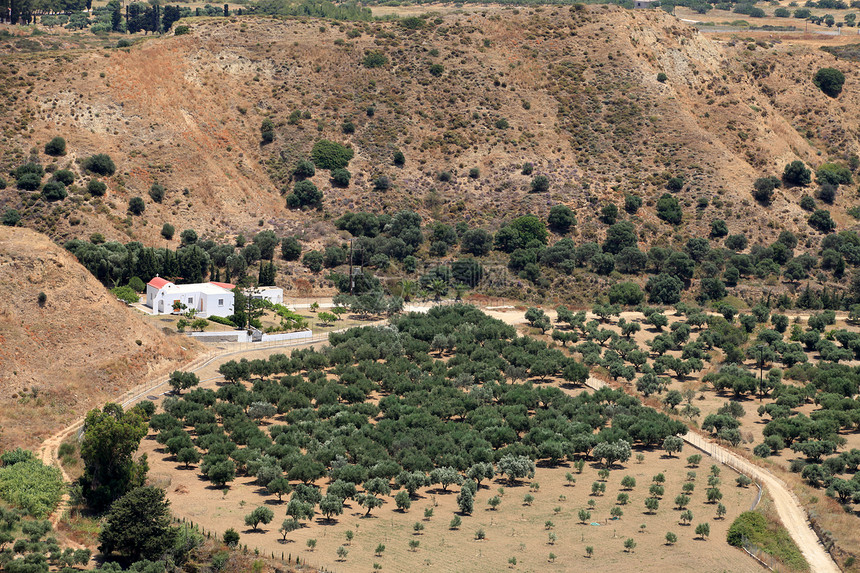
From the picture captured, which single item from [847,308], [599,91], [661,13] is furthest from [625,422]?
[661,13]

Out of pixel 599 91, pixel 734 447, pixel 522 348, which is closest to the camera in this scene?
pixel 734 447

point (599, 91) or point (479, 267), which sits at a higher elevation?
point (599, 91)

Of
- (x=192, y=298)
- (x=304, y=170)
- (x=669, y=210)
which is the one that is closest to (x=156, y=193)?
(x=304, y=170)

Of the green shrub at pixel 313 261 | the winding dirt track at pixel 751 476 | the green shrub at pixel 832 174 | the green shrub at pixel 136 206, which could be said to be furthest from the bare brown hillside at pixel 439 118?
the winding dirt track at pixel 751 476

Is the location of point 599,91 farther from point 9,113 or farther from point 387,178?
point 9,113

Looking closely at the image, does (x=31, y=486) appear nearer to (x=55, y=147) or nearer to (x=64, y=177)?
(x=64, y=177)

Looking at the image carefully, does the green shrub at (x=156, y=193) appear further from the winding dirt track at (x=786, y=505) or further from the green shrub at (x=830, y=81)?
the green shrub at (x=830, y=81)

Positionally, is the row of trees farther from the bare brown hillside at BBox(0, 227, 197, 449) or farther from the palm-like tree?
the palm-like tree

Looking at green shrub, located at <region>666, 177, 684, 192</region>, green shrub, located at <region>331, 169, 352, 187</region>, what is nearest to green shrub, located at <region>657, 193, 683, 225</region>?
green shrub, located at <region>666, 177, 684, 192</region>
